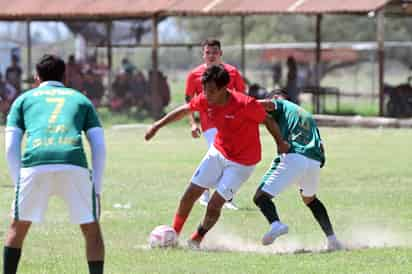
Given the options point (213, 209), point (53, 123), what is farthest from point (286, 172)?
point (53, 123)

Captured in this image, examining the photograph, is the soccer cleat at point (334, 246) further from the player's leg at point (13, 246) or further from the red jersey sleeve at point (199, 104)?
the player's leg at point (13, 246)

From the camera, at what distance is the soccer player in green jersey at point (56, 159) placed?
8398mm

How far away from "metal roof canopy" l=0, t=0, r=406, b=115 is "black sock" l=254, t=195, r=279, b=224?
60.9 ft

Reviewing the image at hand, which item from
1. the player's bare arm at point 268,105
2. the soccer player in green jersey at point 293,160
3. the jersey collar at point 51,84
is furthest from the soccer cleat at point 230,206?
the jersey collar at point 51,84

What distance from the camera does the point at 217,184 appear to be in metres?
11.4

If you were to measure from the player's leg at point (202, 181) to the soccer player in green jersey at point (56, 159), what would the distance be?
9.46 ft

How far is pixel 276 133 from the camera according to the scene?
35.9 feet

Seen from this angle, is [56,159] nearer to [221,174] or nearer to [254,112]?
[254,112]

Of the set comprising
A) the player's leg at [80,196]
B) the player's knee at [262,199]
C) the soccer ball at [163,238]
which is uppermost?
the player's leg at [80,196]

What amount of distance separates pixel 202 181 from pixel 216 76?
1.23 metres

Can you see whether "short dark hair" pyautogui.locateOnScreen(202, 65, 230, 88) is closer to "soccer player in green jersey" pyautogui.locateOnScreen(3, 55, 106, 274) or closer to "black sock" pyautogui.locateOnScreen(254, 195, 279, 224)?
"black sock" pyautogui.locateOnScreen(254, 195, 279, 224)

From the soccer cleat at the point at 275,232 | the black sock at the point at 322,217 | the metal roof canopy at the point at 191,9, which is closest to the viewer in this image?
the soccer cleat at the point at 275,232

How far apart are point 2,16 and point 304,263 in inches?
999

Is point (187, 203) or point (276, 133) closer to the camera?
point (276, 133)
